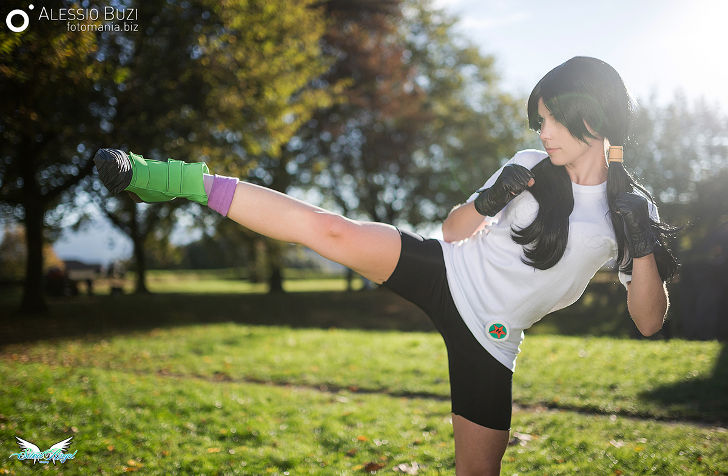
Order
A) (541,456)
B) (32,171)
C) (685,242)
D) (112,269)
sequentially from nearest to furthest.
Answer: (541,456), (32,171), (685,242), (112,269)

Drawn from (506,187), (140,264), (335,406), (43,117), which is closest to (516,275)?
(506,187)

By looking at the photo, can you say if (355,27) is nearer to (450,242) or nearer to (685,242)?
(685,242)

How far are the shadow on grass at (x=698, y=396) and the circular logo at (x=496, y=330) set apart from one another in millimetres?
4906

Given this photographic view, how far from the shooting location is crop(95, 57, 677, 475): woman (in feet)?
7.96

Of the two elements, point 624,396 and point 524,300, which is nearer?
point 524,300

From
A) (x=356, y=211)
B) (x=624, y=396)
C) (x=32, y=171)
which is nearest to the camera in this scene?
(x=624, y=396)

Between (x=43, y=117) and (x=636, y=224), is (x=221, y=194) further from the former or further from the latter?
(x=43, y=117)

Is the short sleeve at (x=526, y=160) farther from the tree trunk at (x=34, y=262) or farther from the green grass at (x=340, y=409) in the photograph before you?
the tree trunk at (x=34, y=262)

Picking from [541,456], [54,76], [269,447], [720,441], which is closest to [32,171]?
[54,76]

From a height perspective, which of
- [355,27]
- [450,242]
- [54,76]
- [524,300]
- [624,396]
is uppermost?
[355,27]

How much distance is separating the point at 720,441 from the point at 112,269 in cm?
3579

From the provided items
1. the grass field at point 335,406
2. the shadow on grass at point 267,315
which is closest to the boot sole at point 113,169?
the grass field at point 335,406

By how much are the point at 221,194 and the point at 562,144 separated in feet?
5.58

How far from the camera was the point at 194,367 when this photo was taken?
8898 mm
